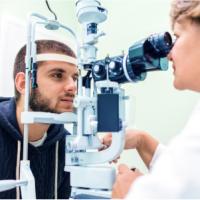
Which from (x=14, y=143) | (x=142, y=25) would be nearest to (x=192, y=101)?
(x=142, y=25)

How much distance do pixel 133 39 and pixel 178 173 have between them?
4.79ft

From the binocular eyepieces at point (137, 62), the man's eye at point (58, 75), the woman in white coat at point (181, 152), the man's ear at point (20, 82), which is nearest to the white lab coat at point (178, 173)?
the woman in white coat at point (181, 152)

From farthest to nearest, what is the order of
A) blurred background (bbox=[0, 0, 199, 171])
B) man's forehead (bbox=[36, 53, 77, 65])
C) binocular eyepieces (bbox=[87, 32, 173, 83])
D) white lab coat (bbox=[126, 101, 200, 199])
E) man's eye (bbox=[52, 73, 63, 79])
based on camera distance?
blurred background (bbox=[0, 0, 199, 171]) < man's eye (bbox=[52, 73, 63, 79]) < man's forehead (bbox=[36, 53, 77, 65]) < binocular eyepieces (bbox=[87, 32, 173, 83]) < white lab coat (bbox=[126, 101, 200, 199])

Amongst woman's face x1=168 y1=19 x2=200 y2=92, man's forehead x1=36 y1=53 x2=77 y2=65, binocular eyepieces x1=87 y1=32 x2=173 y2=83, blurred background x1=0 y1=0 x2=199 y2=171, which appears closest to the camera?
woman's face x1=168 y1=19 x2=200 y2=92

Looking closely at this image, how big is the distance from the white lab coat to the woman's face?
0.15m

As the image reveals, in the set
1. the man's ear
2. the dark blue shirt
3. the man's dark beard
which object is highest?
the man's ear

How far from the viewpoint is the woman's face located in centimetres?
73

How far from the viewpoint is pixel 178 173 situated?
600mm

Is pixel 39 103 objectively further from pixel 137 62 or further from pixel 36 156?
pixel 137 62

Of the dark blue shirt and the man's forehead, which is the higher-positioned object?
the man's forehead

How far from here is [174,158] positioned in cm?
62

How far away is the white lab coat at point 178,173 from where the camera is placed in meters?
0.60

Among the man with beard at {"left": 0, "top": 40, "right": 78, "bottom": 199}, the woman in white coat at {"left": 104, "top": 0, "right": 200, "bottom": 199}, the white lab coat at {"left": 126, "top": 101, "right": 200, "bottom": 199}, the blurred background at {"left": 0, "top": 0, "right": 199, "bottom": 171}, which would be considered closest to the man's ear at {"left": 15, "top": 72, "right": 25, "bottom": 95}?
the man with beard at {"left": 0, "top": 40, "right": 78, "bottom": 199}

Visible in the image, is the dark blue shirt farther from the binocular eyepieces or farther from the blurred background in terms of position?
the binocular eyepieces
